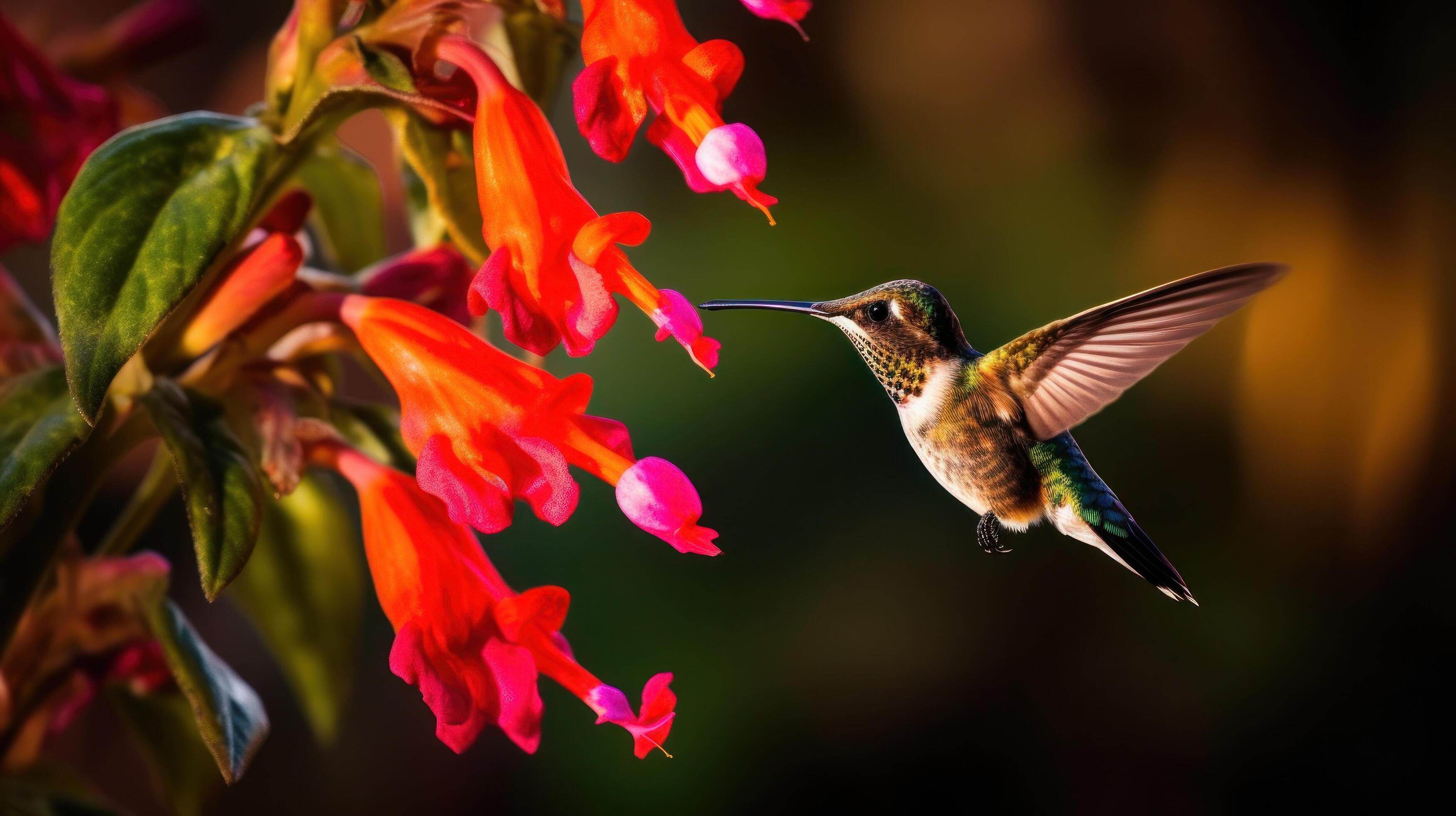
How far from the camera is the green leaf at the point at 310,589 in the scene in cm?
47

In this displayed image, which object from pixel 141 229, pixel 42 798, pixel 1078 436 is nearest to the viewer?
pixel 141 229

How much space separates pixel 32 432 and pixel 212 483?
5 centimetres

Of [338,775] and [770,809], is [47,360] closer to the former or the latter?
[338,775]

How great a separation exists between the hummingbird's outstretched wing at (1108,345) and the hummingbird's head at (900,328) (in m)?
0.03

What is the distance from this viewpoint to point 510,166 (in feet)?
1.01

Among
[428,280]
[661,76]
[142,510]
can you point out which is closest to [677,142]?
[661,76]

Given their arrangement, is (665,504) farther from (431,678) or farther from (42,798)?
(42,798)

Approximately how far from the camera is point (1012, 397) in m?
0.48

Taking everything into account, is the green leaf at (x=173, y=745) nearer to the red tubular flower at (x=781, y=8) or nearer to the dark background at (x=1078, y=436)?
the red tubular flower at (x=781, y=8)

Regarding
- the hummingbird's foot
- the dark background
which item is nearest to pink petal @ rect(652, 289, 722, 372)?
the hummingbird's foot

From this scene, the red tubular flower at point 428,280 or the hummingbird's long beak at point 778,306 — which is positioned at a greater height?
the hummingbird's long beak at point 778,306

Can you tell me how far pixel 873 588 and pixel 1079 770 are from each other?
0.49m

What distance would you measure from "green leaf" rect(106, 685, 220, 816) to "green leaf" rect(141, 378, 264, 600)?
0.64 ft

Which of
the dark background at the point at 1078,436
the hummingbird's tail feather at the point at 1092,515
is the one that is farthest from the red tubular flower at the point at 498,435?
the dark background at the point at 1078,436
